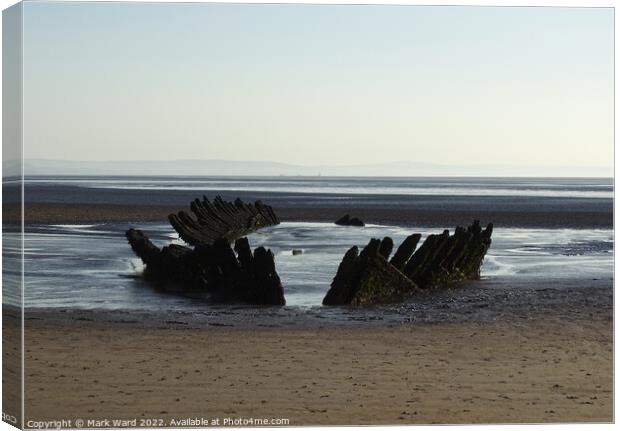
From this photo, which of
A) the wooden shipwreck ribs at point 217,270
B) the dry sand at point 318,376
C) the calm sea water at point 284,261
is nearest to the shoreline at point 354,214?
the calm sea water at point 284,261

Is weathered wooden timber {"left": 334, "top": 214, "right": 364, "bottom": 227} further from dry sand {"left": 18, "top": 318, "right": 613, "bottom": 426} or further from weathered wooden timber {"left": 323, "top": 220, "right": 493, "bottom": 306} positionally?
dry sand {"left": 18, "top": 318, "right": 613, "bottom": 426}

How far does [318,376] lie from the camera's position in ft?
41.6

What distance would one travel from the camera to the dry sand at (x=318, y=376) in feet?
40.1

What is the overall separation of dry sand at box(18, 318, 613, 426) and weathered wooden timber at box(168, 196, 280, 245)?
8.42m

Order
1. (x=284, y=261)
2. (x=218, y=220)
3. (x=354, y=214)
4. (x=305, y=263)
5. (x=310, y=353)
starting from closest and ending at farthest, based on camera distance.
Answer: (x=310, y=353) → (x=305, y=263) → (x=284, y=261) → (x=218, y=220) → (x=354, y=214)

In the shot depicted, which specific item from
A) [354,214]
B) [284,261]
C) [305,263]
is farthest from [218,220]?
[354,214]

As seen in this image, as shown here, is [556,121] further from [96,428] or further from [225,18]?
[96,428]

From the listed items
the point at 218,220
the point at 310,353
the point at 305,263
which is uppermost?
the point at 218,220

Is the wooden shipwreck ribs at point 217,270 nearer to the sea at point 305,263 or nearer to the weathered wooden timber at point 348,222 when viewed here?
the sea at point 305,263

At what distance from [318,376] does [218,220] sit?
13.1m

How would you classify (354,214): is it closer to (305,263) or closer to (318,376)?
(305,263)

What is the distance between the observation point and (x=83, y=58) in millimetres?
12922

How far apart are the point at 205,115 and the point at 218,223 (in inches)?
463

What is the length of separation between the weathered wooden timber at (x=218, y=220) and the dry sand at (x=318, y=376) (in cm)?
842
